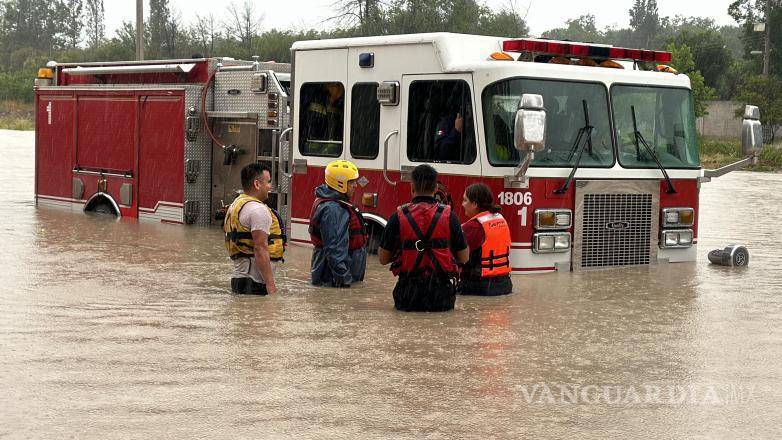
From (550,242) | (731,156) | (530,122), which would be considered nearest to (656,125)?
(550,242)

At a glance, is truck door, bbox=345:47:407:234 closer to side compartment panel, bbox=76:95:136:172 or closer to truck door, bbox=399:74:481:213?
truck door, bbox=399:74:481:213

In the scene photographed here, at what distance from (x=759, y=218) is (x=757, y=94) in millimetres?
37460

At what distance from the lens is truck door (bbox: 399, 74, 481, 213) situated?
11297 mm

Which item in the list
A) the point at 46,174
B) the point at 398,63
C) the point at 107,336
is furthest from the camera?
the point at 46,174

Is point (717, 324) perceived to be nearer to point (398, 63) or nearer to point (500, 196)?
point (500, 196)

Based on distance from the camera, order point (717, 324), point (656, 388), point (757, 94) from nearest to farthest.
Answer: point (656, 388) → point (717, 324) → point (757, 94)

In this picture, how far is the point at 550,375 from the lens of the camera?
707 cm

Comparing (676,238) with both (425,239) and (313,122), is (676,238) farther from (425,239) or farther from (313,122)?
(425,239)

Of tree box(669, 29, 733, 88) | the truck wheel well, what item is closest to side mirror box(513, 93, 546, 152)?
the truck wheel well

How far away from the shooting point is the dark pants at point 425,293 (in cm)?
920

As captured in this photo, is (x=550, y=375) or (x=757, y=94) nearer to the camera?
(x=550, y=375)

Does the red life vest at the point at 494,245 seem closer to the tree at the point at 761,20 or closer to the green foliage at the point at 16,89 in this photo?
the tree at the point at 761,20

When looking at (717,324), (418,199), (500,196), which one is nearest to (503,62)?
(500,196)

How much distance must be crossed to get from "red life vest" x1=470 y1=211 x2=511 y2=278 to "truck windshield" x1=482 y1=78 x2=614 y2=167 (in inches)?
48.2
